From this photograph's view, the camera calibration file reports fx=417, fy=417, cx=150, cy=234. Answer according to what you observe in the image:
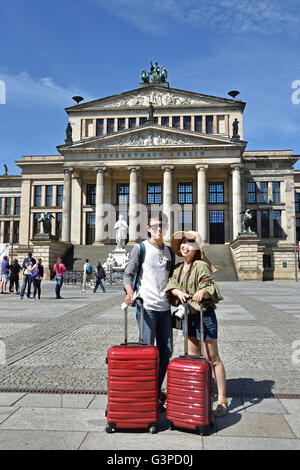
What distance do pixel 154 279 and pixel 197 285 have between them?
0.49 m

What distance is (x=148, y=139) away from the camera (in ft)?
161

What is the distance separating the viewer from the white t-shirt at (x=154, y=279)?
446 centimetres

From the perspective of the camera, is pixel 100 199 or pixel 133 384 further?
pixel 100 199

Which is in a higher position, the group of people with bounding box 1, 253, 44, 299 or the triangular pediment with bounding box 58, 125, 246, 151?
the triangular pediment with bounding box 58, 125, 246, 151

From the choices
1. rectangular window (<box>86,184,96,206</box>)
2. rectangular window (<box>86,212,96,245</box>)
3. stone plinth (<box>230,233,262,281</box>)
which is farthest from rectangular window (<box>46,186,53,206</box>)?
stone plinth (<box>230,233,262,281</box>)

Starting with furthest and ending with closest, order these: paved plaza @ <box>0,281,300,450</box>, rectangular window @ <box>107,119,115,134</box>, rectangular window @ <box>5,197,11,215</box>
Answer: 1. rectangular window @ <box>5,197,11,215</box>
2. rectangular window @ <box>107,119,115,134</box>
3. paved plaza @ <box>0,281,300,450</box>

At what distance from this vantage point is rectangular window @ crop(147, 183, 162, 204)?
54075 mm

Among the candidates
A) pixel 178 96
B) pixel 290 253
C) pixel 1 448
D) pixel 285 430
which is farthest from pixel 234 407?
pixel 178 96

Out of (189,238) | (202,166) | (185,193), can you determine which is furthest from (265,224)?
(189,238)

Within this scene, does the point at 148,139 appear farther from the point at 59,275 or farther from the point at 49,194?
the point at 59,275

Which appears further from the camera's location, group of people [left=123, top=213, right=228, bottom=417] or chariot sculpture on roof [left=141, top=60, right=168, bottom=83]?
chariot sculpture on roof [left=141, top=60, right=168, bottom=83]

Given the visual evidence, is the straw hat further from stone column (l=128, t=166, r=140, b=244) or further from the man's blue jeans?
stone column (l=128, t=166, r=140, b=244)

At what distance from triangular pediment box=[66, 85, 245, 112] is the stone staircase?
71.3 ft

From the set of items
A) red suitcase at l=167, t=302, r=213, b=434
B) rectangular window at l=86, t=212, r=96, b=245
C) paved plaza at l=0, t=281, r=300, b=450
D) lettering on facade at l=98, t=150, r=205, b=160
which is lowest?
paved plaza at l=0, t=281, r=300, b=450
